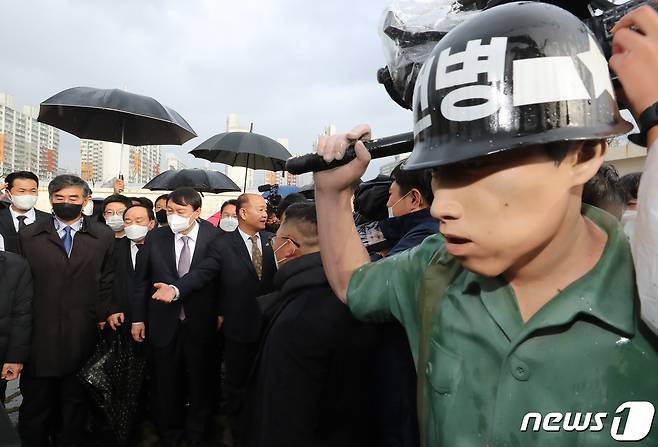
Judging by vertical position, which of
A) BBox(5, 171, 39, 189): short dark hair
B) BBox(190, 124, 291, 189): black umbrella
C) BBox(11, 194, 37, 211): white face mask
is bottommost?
BBox(11, 194, 37, 211): white face mask


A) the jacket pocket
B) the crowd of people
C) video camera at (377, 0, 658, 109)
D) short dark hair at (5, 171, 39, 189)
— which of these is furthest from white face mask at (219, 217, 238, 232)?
the jacket pocket

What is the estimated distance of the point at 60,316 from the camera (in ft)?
12.5

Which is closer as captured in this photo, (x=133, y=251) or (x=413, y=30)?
(x=413, y=30)

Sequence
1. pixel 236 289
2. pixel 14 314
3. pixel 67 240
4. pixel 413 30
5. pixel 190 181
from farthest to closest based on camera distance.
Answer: pixel 190 181
pixel 236 289
pixel 67 240
pixel 14 314
pixel 413 30

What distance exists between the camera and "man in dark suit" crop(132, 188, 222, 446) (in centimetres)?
426

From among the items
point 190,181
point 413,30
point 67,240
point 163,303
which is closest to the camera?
point 413,30

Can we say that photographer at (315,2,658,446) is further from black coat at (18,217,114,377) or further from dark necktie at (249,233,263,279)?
dark necktie at (249,233,263,279)

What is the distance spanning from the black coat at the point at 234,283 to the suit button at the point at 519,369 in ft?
11.4

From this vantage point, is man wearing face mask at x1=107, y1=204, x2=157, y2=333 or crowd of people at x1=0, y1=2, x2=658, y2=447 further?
man wearing face mask at x1=107, y1=204, x2=157, y2=333

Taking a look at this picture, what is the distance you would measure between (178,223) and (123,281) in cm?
78

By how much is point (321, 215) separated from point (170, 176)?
29.9 ft

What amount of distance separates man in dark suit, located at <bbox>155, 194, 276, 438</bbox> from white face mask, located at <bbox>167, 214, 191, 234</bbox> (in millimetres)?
376

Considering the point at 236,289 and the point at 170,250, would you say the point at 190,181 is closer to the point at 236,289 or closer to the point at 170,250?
the point at 170,250

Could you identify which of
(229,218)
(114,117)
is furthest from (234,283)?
(114,117)
